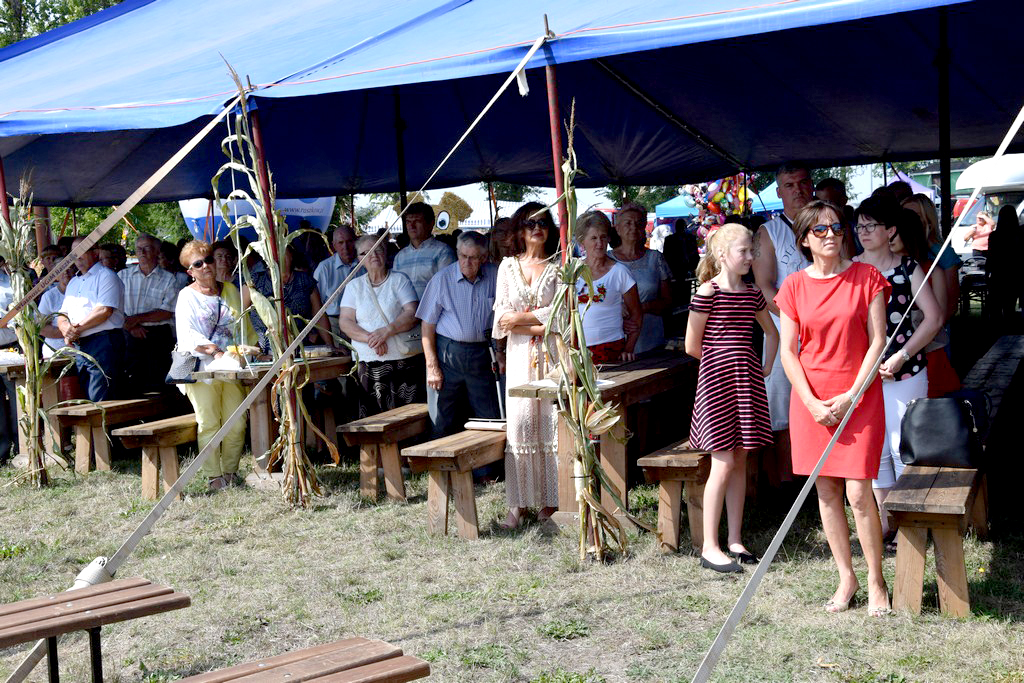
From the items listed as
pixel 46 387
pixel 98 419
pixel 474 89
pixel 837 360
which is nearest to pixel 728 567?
pixel 837 360

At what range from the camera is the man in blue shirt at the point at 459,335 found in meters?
5.86

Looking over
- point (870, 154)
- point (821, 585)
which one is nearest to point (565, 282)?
point (821, 585)

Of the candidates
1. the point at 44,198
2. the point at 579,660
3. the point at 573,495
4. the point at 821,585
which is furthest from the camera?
the point at 44,198

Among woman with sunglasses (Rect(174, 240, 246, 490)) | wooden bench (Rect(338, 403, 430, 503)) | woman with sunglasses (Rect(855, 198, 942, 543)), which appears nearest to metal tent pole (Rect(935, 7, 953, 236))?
woman with sunglasses (Rect(855, 198, 942, 543))

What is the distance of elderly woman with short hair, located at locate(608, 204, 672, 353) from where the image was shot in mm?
6188

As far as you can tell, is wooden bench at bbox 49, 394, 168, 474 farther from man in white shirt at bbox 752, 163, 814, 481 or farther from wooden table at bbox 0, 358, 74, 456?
man in white shirt at bbox 752, 163, 814, 481

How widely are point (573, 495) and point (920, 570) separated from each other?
1656 millimetres

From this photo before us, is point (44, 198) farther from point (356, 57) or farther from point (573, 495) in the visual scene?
point (573, 495)

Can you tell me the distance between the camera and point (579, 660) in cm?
346

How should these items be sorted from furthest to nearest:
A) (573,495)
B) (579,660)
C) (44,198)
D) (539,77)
Answer: 1. (44,198)
2. (539,77)
3. (573,495)
4. (579,660)

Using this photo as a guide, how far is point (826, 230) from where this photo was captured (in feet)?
12.2

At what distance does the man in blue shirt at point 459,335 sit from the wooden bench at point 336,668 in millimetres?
3429

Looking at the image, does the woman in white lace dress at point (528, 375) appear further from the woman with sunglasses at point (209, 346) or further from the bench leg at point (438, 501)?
the woman with sunglasses at point (209, 346)

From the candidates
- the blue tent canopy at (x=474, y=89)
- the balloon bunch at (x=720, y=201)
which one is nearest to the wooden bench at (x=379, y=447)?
the blue tent canopy at (x=474, y=89)
